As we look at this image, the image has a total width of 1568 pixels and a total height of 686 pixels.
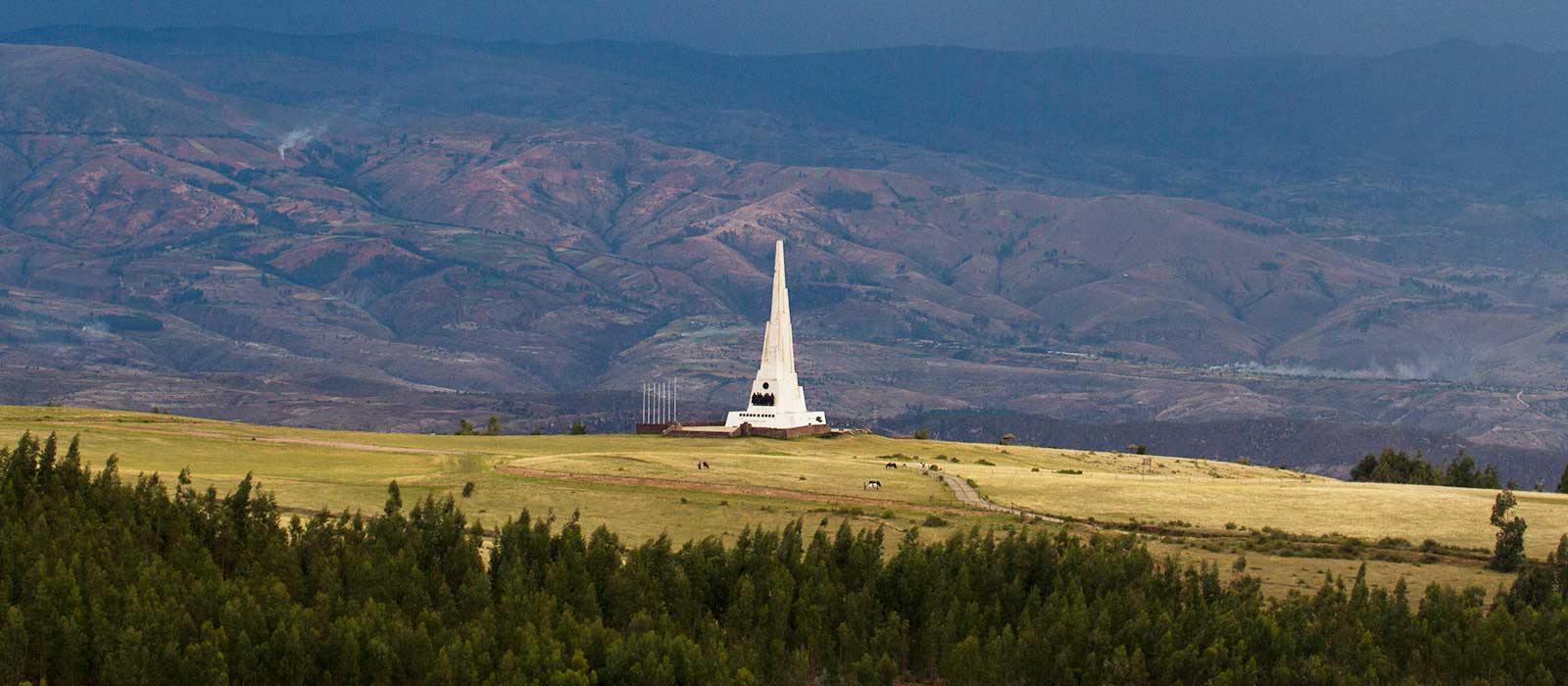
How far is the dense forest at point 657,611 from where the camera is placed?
55.1 meters

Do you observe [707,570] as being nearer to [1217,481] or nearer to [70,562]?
[70,562]

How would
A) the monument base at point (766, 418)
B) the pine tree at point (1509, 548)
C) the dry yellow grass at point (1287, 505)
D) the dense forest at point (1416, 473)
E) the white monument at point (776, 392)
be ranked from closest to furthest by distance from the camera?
the pine tree at point (1509, 548) → the dry yellow grass at point (1287, 505) → the dense forest at point (1416, 473) → the monument base at point (766, 418) → the white monument at point (776, 392)

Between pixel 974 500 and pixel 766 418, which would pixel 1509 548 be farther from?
pixel 766 418

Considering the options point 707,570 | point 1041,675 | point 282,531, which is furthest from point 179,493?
point 1041,675

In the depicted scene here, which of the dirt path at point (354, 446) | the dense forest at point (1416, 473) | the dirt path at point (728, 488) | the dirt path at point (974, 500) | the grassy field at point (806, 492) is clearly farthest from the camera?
the dense forest at point (1416, 473)

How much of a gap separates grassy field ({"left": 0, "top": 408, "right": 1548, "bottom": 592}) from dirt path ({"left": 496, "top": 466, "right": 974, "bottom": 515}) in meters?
0.11

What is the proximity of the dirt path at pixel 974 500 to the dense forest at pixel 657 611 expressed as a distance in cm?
935

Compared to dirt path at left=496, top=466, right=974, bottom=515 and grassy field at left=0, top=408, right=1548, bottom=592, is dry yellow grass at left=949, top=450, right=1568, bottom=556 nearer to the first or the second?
grassy field at left=0, top=408, right=1548, bottom=592

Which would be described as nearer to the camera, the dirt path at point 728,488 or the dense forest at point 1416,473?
the dirt path at point 728,488

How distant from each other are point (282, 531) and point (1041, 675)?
27.3 m

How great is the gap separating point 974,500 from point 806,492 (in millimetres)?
7253

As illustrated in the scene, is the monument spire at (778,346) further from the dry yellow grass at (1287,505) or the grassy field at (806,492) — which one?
the dry yellow grass at (1287,505)

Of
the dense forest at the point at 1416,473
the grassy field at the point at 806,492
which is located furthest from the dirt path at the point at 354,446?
the dense forest at the point at 1416,473

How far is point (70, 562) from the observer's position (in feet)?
204
